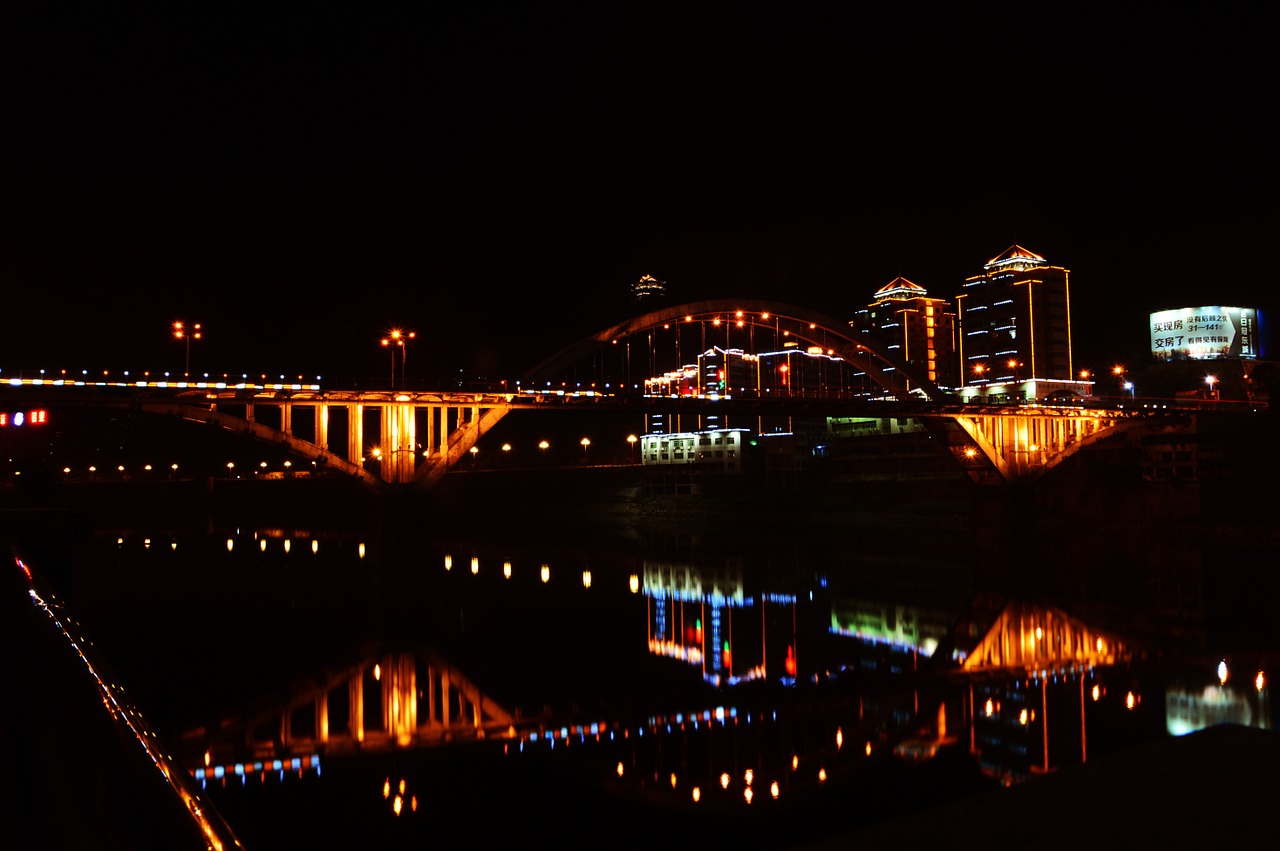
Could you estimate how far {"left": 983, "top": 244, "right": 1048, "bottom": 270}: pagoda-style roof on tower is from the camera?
113 m

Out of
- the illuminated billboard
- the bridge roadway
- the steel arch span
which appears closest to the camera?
the bridge roadway

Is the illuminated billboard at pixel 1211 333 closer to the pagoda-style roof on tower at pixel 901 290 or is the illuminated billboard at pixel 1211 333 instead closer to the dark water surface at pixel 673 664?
the pagoda-style roof on tower at pixel 901 290

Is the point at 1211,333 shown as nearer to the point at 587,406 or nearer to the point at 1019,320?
the point at 1019,320

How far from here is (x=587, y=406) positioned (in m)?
38.7

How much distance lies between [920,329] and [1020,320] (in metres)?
13.8

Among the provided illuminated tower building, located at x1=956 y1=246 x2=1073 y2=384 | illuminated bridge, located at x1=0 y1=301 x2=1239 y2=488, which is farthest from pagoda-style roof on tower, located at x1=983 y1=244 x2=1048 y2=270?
illuminated bridge, located at x1=0 y1=301 x2=1239 y2=488

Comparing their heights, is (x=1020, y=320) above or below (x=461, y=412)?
above

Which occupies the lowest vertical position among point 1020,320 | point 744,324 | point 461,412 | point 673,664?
point 673,664

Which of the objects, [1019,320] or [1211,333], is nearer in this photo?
[1211,333]

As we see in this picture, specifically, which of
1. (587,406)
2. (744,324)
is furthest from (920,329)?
(587,406)

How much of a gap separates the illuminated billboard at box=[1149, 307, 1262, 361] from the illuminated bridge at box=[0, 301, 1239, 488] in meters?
53.4

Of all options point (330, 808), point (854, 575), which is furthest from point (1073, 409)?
point (330, 808)

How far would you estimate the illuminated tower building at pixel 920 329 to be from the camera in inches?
4776

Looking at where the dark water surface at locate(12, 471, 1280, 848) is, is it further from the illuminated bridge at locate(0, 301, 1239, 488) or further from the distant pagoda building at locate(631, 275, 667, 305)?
the distant pagoda building at locate(631, 275, 667, 305)
